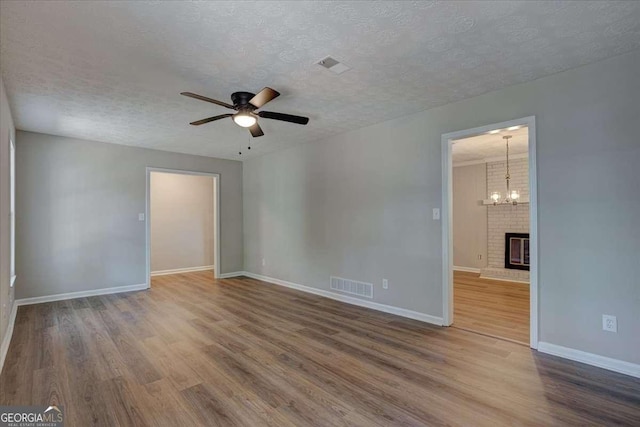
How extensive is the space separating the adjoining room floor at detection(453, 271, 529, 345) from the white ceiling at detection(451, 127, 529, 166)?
2.29 metres

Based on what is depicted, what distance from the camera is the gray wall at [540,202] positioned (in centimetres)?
250

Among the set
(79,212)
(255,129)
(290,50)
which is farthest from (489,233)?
(79,212)

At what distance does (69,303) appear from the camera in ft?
15.3

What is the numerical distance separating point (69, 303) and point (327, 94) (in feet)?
15.6

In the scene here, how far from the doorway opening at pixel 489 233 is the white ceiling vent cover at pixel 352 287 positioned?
110 centimetres

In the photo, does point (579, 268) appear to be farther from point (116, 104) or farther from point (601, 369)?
point (116, 104)

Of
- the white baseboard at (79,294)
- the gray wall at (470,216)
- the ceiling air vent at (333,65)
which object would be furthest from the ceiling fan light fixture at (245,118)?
the gray wall at (470,216)

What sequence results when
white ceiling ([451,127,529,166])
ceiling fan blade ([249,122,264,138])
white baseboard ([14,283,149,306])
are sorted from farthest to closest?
1. white ceiling ([451,127,529,166])
2. white baseboard ([14,283,149,306])
3. ceiling fan blade ([249,122,264,138])

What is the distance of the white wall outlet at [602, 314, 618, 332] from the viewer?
2.51m

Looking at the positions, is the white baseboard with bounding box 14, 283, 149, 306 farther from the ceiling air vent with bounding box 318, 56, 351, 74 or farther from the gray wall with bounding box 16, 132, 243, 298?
the ceiling air vent with bounding box 318, 56, 351, 74

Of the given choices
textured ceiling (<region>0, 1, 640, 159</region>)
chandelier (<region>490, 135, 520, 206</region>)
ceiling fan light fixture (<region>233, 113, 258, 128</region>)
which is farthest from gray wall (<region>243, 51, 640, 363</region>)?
chandelier (<region>490, 135, 520, 206</region>)

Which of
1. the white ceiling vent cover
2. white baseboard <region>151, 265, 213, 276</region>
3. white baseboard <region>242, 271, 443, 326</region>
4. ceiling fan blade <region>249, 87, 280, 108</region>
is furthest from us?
white baseboard <region>151, 265, 213, 276</region>

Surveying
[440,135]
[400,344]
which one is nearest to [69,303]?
[400,344]

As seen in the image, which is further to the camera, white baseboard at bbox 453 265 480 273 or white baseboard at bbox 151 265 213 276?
white baseboard at bbox 453 265 480 273
